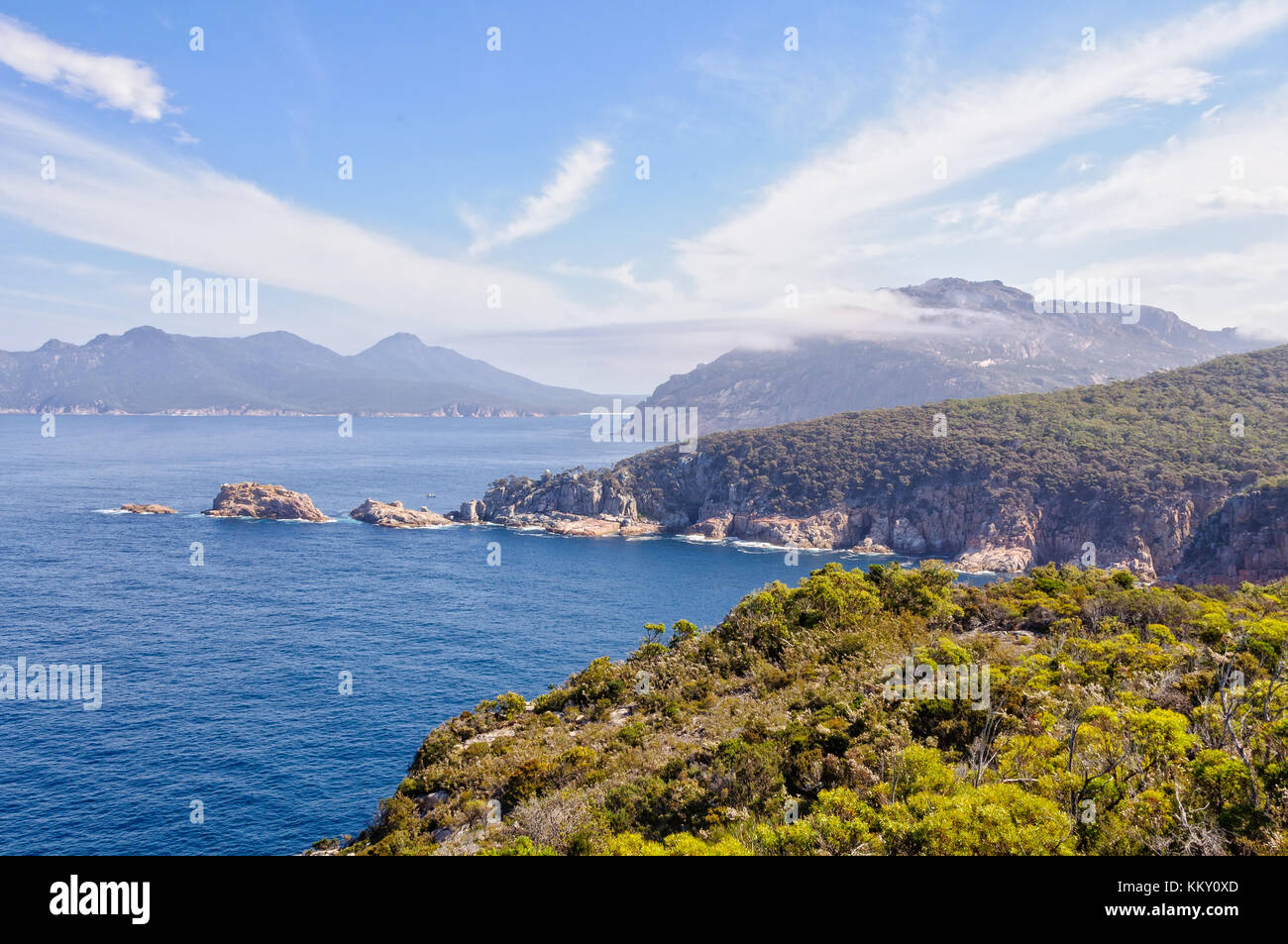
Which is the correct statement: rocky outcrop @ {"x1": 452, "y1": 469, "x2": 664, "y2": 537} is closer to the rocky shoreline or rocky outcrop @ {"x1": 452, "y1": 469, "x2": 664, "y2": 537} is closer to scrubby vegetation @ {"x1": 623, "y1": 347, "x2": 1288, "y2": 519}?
the rocky shoreline

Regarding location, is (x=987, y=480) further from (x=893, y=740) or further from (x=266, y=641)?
(x=893, y=740)

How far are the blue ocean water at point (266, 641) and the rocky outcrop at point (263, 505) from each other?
5445 millimetres

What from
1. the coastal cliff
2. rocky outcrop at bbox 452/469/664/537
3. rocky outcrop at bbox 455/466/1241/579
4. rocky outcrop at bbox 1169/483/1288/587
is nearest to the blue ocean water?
rocky outcrop at bbox 452/469/664/537

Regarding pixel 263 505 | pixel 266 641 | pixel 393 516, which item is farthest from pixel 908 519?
pixel 263 505

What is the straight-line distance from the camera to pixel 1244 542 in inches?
2813

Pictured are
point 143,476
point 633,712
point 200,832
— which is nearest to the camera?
point 633,712

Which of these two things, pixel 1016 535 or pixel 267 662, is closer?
pixel 267 662

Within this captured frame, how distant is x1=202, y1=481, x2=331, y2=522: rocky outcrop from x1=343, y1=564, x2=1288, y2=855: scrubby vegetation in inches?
3542

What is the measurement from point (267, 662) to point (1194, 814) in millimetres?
54340

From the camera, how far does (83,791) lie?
33.1m

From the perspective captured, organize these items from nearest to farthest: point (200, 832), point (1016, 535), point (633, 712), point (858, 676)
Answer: point (858, 676), point (633, 712), point (200, 832), point (1016, 535)

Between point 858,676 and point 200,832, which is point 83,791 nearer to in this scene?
point 200,832
